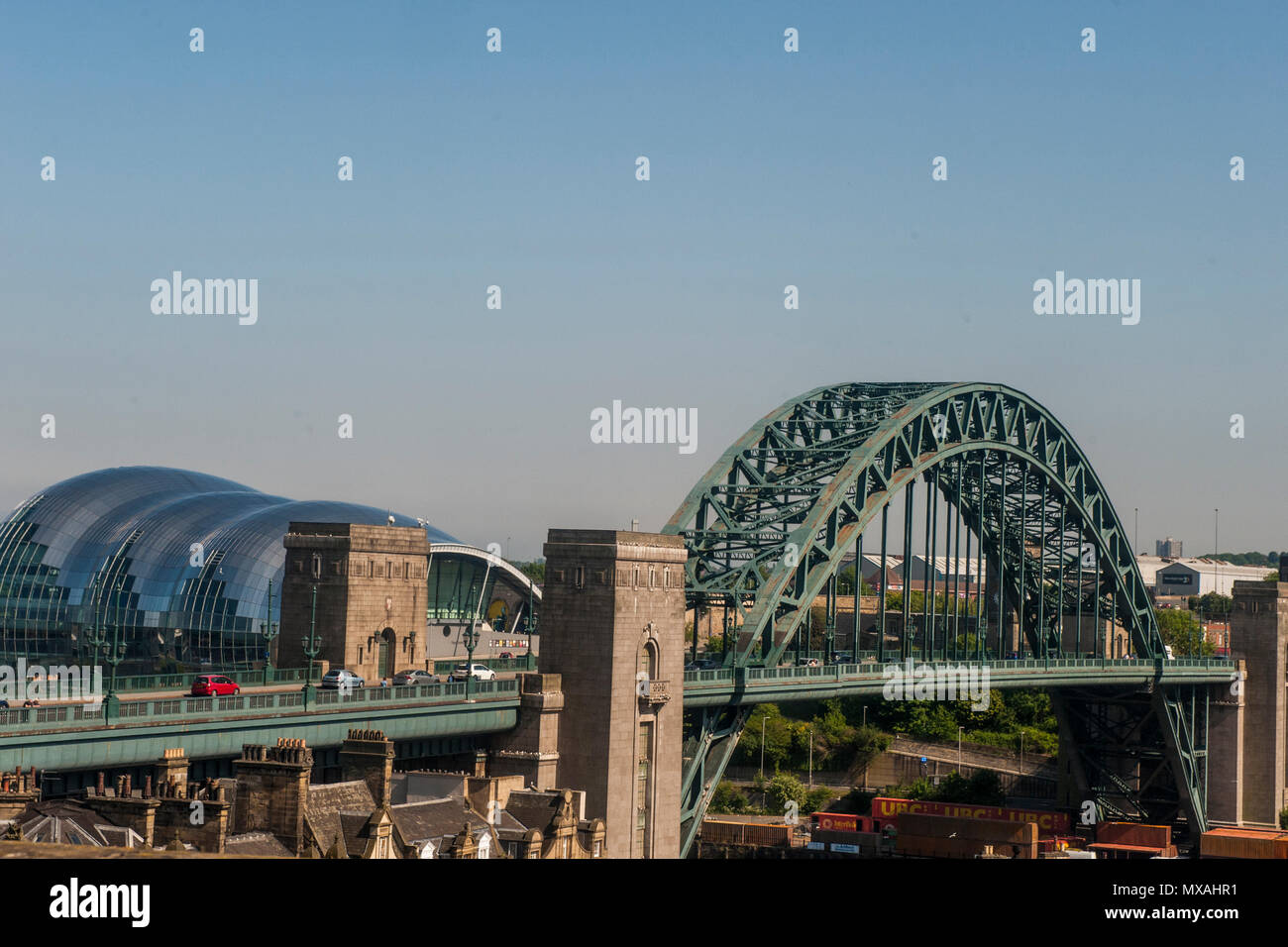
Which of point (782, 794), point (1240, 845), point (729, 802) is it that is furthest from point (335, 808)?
point (782, 794)

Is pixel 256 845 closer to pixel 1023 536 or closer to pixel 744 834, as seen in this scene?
pixel 744 834

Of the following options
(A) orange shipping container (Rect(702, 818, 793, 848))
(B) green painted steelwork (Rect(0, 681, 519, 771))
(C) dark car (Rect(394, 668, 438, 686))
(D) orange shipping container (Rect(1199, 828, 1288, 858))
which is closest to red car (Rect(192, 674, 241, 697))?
(B) green painted steelwork (Rect(0, 681, 519, 771))

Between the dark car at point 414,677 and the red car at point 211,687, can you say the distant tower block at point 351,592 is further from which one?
the red car at point 211,687

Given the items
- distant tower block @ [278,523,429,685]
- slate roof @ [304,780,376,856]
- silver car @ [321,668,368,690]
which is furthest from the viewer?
distant tower block @ [278,523,429,685]

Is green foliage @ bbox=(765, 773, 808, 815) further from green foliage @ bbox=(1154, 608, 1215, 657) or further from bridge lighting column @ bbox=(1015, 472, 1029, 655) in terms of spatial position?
green foliage @ bbox=(1154, 608, 1215, 657)
